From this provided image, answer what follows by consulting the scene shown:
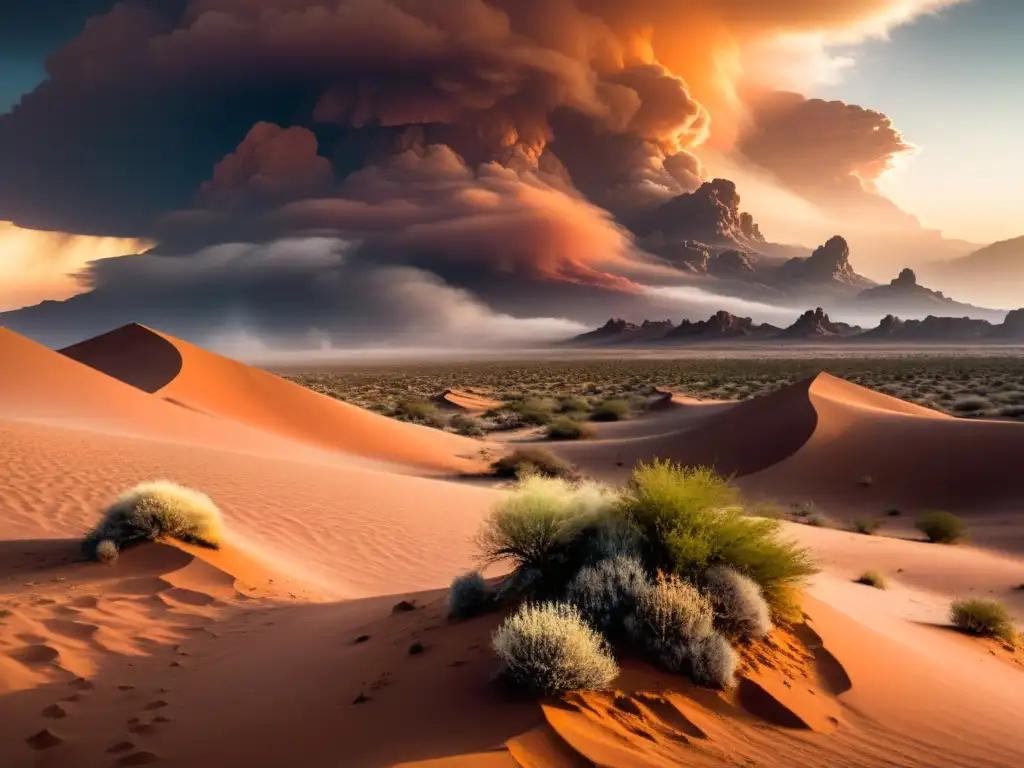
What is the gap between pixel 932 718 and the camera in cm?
609

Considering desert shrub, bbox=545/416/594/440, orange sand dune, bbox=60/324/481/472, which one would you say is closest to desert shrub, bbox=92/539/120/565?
orange sand dune, bbox=60/324/481/472

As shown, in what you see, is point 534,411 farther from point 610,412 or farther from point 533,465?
point 533,465

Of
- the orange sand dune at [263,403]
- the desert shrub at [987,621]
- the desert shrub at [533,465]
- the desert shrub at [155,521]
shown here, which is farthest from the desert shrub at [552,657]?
the orange sand dune at [263,403]

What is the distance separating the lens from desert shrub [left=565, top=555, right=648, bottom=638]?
595 cm

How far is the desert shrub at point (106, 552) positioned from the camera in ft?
31.6

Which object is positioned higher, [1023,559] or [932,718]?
[932,718]

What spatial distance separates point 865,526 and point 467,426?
2110 centimetres

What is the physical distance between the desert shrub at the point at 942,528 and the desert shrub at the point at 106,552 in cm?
1546

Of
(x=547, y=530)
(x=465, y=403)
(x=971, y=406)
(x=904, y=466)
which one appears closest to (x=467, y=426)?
(x=465, y=403)

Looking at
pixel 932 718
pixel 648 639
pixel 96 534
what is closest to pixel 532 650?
pixel 648 639

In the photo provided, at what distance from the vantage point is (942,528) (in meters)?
15.9

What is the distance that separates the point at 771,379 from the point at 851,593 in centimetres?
5827

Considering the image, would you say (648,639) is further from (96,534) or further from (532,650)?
(96,534)

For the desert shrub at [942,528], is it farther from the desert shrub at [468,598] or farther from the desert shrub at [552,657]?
the desert shrub at [552,657]
